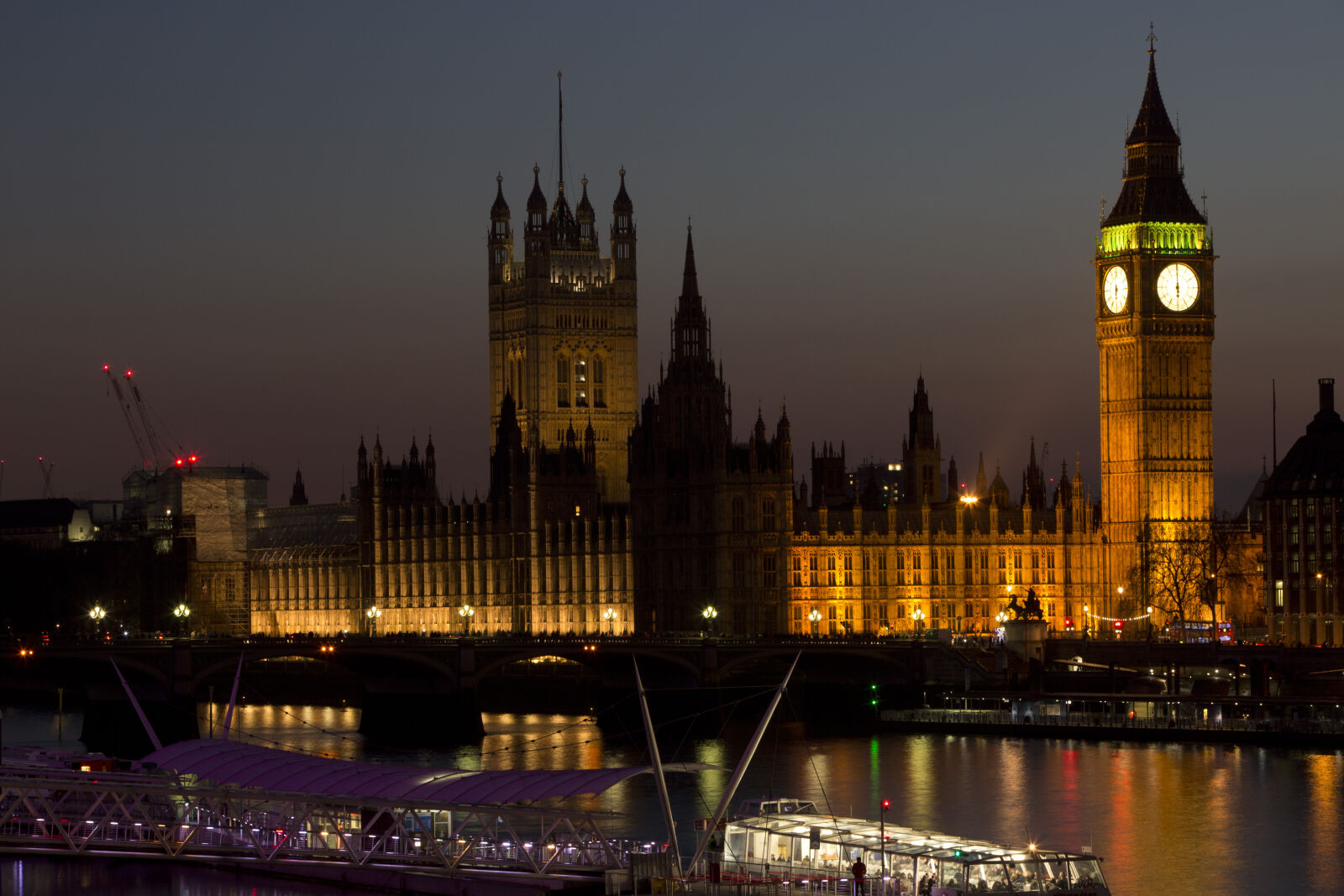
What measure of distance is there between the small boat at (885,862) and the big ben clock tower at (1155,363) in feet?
263

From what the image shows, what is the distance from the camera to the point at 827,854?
218ft

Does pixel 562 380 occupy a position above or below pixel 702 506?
above

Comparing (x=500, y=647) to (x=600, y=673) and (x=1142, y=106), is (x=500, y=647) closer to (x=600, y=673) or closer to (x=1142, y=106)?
(x=600, y=673)

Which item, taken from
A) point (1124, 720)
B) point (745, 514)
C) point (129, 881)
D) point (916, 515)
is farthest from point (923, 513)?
point (129, 881)

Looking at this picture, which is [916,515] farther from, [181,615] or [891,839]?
[891,839]

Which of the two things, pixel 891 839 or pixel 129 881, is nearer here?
pixel 891 839

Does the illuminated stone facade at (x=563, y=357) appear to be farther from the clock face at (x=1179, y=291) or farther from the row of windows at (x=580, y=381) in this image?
the clock face at (x=1179, y=291)

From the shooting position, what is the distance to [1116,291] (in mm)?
147625

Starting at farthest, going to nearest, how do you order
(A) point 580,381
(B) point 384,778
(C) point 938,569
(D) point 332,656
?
(A) point 580,381, (C) point 938,569, (D) point 332,656, (B) point 384,778

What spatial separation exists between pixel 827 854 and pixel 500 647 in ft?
201

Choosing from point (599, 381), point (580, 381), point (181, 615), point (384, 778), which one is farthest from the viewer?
point (599, 381)

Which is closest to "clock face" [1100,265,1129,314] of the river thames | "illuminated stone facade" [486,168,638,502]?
the river thames

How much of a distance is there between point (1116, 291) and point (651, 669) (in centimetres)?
3787

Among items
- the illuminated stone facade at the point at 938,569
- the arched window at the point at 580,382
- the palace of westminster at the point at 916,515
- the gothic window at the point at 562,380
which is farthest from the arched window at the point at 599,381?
the illuminated stone facade at the point at 938,569
